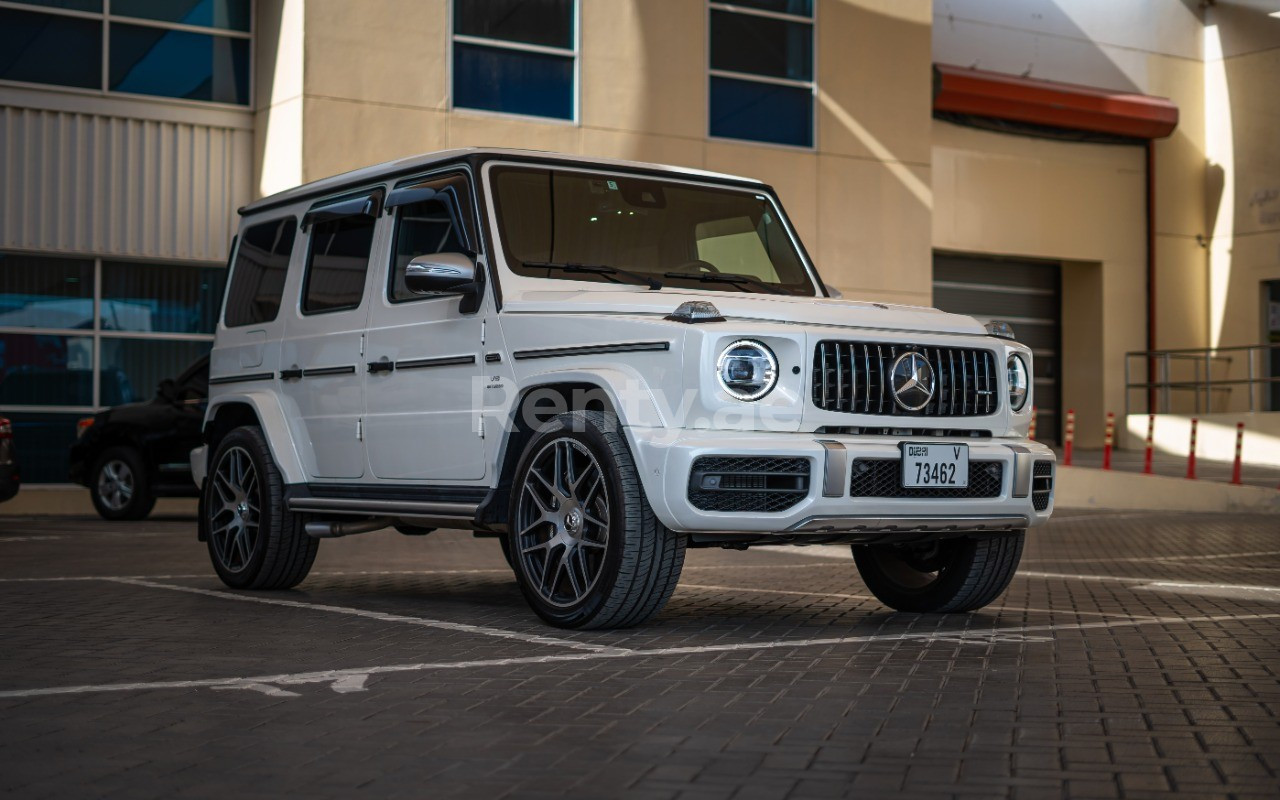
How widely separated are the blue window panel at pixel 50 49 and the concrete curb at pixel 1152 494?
13.3 meters

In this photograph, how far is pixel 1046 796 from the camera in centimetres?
412

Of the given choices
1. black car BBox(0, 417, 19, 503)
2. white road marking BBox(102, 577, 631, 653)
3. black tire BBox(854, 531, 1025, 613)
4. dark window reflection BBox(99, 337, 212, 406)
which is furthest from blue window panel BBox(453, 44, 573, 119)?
black tire BBox(854, 531, 1025, 613)

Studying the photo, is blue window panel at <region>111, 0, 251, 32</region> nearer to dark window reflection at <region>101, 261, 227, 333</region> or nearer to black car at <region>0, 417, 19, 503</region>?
dark window reflection at <region>101, 261, 227, 333</region>

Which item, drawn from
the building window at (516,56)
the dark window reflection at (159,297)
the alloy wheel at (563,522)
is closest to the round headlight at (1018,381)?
the alloy wheel at (563,522)

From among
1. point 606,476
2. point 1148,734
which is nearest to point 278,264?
point 606,476

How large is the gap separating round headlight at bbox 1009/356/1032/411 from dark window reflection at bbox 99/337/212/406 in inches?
585

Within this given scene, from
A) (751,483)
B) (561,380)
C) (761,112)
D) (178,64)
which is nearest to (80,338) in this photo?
(178,64)

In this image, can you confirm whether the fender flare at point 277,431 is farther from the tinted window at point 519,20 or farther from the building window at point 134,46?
the tinted window at point 519,20

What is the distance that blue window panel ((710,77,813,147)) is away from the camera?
2347 centimetres

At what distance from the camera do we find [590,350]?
714 cm

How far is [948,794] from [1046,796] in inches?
9.1

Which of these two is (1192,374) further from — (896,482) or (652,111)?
(896,482)

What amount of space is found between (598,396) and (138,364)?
48.9 feet

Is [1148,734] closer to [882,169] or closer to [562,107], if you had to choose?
[562,107]
